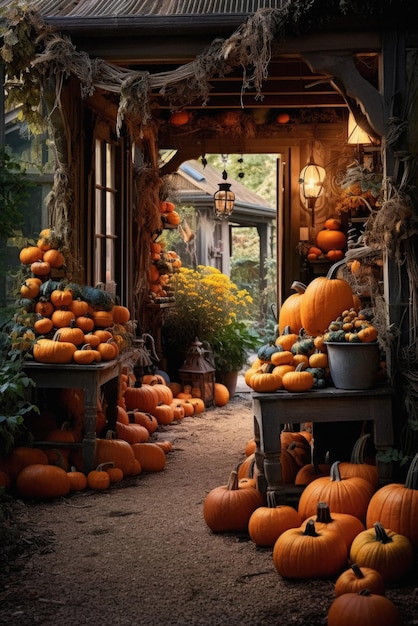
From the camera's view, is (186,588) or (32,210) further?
(32,210)

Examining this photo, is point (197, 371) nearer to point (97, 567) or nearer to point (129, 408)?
point (129, 408)

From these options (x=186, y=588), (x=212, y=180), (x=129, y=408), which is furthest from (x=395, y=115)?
(x=212, y=180)

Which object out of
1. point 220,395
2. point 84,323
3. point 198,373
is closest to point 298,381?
point 84,323

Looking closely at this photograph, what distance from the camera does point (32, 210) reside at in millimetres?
7484

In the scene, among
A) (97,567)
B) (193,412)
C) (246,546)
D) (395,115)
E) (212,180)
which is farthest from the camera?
(212,180)

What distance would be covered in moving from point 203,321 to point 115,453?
472 centimetres

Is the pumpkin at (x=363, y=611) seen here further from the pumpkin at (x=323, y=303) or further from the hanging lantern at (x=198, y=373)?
the hanging lantern at (x=198, y=373)

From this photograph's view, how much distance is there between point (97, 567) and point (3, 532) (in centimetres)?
63

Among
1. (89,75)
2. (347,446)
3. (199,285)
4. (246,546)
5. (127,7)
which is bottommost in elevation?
(246,546)

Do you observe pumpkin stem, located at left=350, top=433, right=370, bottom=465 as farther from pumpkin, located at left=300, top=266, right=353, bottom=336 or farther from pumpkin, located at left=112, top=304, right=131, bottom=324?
pumpkin, located at left=112, top=304, right=131, bottom=324

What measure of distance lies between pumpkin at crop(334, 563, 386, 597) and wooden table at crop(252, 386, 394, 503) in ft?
4.24

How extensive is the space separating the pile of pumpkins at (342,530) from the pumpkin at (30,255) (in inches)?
108

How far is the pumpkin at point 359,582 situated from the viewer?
359 centimetres

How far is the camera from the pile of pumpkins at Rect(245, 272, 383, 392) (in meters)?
5.07
